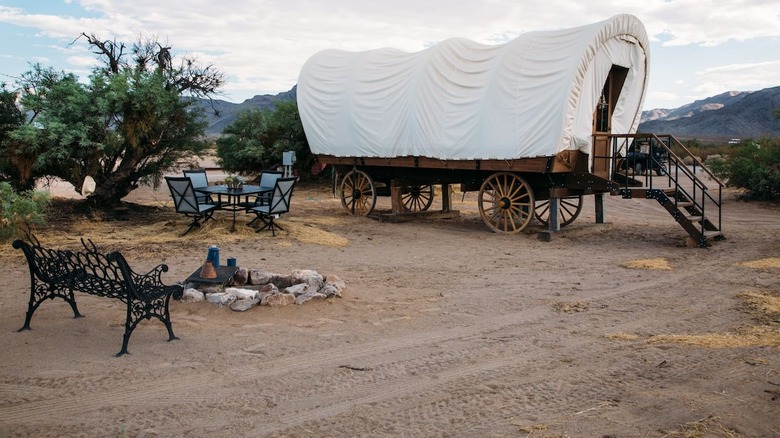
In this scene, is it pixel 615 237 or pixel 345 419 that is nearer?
pixel 345 419

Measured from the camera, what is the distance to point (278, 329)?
6.10 m

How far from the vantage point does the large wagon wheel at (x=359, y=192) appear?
14.8 meters

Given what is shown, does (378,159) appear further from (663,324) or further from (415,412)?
(415,412)

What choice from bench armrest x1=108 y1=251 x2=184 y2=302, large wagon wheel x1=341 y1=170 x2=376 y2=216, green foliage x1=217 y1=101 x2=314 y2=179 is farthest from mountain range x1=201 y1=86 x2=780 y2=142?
bench armrest x1=108 y1=251 x2=184 y2=302

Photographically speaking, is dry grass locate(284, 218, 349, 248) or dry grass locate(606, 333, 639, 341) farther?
dry grass locate(284, 218, 349, 248)

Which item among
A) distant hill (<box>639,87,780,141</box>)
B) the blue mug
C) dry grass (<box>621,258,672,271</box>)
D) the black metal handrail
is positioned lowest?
dry grass (<box>621,258,672,271</box>)

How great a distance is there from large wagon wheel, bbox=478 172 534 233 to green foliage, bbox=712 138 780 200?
814 centimetres

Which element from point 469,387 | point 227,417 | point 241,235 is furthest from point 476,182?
point 227,417

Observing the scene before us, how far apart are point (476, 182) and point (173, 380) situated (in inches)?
353

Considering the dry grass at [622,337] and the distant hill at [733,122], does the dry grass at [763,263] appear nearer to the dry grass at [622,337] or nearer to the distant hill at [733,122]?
the dry grass at [622,337]

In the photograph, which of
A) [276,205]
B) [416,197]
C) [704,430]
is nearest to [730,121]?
[416,197]

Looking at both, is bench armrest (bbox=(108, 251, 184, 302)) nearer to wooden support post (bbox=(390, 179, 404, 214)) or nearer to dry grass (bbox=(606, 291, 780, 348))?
dry grass (bbox=(606, 291, 780, 348))

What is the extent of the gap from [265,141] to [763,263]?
15433 mm

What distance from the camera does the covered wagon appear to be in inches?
447
